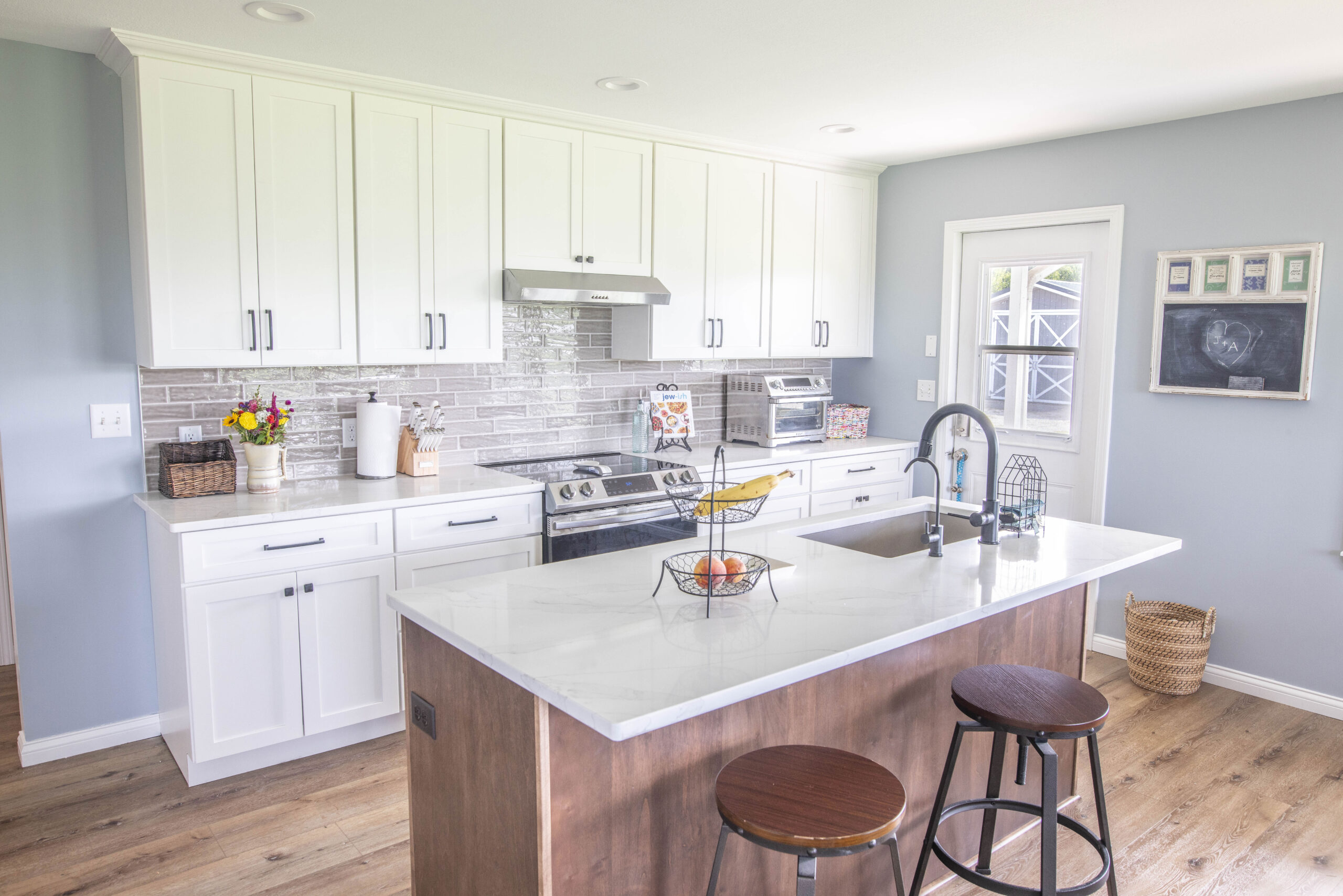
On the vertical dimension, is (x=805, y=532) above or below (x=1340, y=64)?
below

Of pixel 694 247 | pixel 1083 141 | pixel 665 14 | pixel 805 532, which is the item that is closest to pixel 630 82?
pixel 665 14

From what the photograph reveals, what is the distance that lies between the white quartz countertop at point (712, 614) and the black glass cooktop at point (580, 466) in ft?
3.68

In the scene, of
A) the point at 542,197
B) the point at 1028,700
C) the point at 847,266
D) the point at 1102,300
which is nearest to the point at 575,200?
the point at 542,197

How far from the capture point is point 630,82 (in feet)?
10.7

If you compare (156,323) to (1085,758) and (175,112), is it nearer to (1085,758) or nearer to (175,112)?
(175,112)

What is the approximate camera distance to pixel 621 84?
327 cm

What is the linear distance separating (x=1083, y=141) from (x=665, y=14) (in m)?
2.38

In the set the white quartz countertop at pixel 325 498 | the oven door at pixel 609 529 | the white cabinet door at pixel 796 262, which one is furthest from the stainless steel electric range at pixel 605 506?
the white cabinet door at pixel 796 262

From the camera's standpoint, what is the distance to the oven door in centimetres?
345

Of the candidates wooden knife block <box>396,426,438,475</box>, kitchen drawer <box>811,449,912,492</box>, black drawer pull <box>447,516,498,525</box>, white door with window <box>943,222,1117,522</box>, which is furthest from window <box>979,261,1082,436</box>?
wooden knife block <box>396,426,438,475</box>

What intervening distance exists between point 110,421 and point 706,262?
2495mm

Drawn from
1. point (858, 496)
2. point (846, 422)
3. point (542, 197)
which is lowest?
point (858, 496)

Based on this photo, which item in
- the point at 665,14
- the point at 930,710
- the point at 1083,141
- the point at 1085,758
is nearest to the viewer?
the point at 930,710

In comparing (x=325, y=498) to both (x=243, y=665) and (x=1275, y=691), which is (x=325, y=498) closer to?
(x=243, y=665)
